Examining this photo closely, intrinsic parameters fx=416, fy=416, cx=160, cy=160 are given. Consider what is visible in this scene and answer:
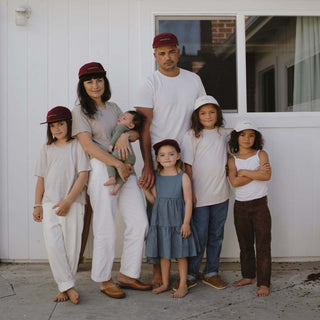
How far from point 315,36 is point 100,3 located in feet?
6.87

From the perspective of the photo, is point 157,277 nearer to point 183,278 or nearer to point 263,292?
point 183,278

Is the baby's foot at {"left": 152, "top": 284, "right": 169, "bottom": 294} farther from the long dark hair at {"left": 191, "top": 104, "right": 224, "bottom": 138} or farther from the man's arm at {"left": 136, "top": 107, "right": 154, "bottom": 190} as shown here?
the long dark hair at {"left": 191, "top": 104, "right": 224, "bottom": 138}

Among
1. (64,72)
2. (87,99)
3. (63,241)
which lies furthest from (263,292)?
(64,72)

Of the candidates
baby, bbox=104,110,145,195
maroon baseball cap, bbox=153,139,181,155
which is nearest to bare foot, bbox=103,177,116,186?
baby, bbox=104,110,145,195

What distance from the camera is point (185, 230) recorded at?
3043 mm

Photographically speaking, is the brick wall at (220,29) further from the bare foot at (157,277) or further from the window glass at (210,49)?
the bare foot at (157,277)

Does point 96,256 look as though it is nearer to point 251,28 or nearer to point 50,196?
point 50,196

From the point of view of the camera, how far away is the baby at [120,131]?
3.02m

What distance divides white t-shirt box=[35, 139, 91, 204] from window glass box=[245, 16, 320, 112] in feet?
5.79

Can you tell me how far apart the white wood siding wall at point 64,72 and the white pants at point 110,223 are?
3.43 ft

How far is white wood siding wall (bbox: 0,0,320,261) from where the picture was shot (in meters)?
→ 3.85

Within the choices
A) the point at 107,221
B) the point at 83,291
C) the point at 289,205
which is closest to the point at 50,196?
the point at 107,221

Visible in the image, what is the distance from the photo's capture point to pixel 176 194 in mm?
3092

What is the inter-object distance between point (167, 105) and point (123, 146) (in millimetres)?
513
